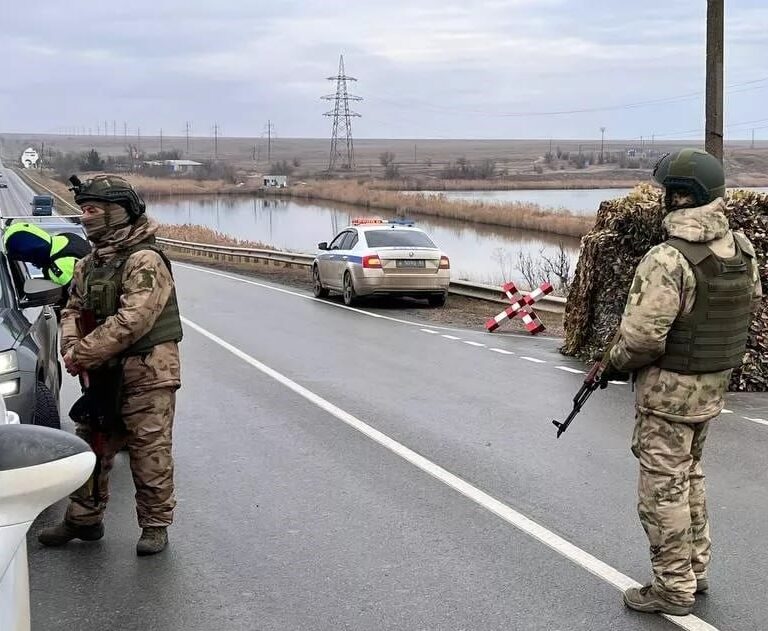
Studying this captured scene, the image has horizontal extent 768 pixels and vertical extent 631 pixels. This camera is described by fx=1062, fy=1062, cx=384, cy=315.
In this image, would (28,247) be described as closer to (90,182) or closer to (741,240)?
(90,182)

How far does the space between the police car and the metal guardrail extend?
0.83m

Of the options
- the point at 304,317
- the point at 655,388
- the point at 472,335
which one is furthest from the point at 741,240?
the point at 304,317

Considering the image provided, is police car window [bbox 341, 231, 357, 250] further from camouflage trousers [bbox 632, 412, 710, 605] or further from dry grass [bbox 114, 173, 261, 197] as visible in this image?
dry grass [bbox 114, 173, 261, 197]

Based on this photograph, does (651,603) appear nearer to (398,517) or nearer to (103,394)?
(398,517)

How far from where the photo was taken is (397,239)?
1981 cm

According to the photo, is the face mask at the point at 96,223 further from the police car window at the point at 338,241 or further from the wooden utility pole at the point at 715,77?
the police car window at the point at 338,241

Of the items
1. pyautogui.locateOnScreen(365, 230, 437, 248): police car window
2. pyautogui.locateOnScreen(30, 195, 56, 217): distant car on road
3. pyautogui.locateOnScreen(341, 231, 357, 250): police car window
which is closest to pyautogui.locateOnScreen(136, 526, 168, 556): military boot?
pyautogui.locateOnScreen(365, 230, 437, 248): police car window

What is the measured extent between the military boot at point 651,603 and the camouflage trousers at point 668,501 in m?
Result: 0.03

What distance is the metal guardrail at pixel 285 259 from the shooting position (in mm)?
17328

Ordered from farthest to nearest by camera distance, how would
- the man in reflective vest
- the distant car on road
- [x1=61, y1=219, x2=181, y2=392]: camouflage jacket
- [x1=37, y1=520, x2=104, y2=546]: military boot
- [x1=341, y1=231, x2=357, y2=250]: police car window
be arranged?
1. the distant car on road
2. [x1=341, y1=231, x2=357, y2=250]: police car window
3. the man in reflective vest
4. [x1=37, y1=520, x2=104, y2=546]: military boot
5. [x1=61, y1=219, x2=181, y2=392]: camouflage jacket

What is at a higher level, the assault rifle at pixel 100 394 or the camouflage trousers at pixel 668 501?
the assault rifle at pixel 100 394

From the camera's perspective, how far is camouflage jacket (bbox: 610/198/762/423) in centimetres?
450

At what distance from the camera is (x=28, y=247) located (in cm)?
759

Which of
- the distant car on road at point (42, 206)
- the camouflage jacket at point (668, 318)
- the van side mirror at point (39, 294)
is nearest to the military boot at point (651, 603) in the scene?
the camouflage jacket at point (668, 318)
